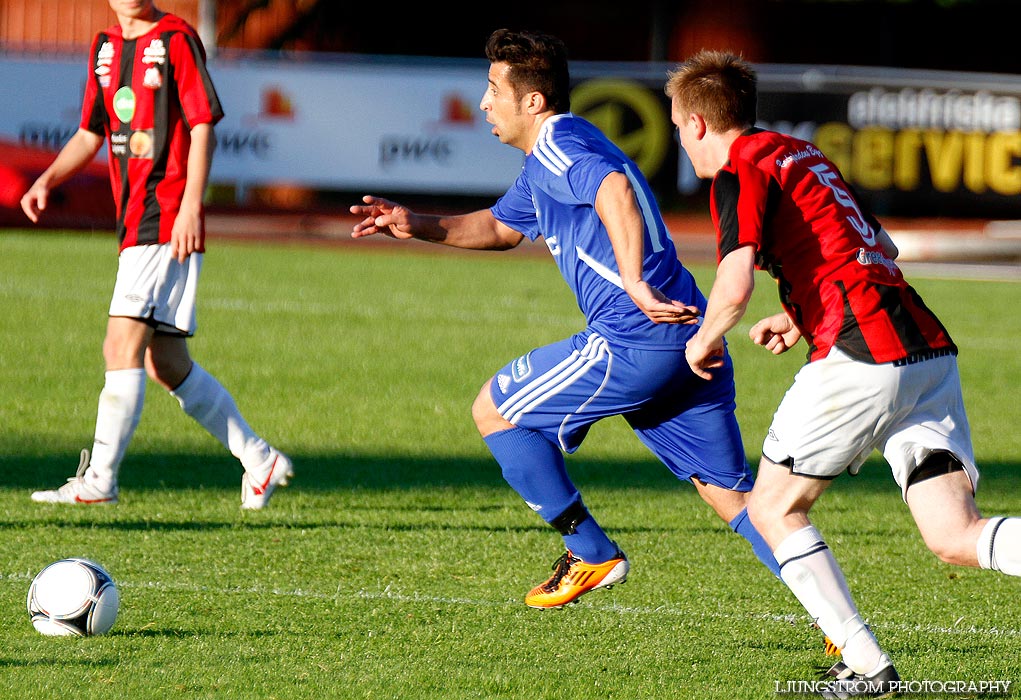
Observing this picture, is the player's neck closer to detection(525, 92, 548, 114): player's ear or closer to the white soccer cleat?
the white soccer cleat

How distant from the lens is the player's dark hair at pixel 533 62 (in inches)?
195

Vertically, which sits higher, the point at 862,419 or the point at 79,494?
the point at 862,419

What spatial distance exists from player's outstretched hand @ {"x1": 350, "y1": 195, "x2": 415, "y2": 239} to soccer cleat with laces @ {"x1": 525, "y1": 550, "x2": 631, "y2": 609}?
4.29ft

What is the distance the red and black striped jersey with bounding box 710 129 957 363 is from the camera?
397 cm

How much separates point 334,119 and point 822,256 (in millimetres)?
16578

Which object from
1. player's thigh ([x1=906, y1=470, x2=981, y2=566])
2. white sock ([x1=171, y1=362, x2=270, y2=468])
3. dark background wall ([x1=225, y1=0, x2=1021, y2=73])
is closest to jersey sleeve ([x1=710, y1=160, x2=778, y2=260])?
player's thigh ([x1=906, y1=470, x2=981, y2=566])

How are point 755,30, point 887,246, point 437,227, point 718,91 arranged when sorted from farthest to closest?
1. point 755,30
2. point 437,227
3. point 887,246
4. point 718,91

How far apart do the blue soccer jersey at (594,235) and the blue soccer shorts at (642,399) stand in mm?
76

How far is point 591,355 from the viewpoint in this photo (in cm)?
475

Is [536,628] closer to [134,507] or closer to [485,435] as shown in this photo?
[485,435]

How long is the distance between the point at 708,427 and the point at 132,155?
10.1 ft

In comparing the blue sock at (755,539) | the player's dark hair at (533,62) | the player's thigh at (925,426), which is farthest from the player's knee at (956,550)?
the player's dark hair at (533,62)

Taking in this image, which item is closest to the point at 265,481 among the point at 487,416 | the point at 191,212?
the point at 191,212

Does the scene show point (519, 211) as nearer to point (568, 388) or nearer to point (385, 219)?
point (385, 219)
